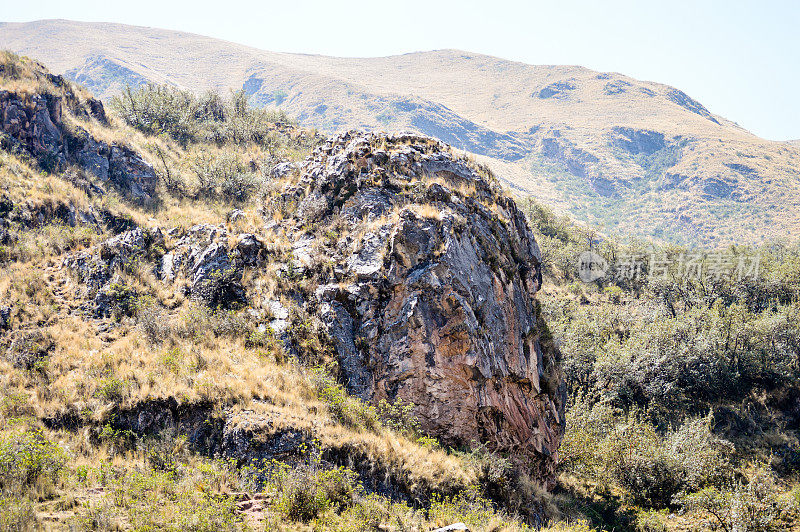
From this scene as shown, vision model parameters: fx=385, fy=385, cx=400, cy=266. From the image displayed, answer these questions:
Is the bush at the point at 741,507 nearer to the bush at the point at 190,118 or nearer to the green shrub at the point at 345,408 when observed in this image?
the green shrub at the point at 345,408

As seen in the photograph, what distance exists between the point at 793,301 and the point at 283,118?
163 ft

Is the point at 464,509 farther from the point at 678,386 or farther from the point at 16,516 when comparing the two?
the point at 678,386

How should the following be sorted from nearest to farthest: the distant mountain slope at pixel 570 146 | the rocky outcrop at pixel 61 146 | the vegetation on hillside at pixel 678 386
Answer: the vegetation on hillside at pixel 678 386 → the rocky outcrop at pixel 61 146 → the distant mountain slope at pixel 570 146

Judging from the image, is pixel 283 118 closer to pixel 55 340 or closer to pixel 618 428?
pixel 55 340

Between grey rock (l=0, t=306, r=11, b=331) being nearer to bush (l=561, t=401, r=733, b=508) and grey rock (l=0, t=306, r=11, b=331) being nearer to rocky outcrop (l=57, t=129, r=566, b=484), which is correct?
rocky outcrop (l=57, t=129, r=566, b=484)

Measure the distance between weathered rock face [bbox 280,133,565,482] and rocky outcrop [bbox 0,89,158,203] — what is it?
10940 millimetres

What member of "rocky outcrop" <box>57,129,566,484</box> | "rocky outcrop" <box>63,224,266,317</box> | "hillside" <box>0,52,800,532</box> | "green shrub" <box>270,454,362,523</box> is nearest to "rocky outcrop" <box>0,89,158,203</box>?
"hillside" <box>0,52,800,532</box>

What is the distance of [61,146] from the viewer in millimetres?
19359

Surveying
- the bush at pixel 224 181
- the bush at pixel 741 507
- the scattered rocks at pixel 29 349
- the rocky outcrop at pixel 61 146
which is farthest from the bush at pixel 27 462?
the bush at pixel 741 507

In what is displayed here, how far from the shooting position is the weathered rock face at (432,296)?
1060cm

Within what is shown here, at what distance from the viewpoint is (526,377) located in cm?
1270

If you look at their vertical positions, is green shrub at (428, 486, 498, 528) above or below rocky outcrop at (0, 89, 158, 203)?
below

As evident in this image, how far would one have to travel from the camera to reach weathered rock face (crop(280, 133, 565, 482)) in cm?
1060

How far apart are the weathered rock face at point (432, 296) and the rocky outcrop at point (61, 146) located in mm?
10940
